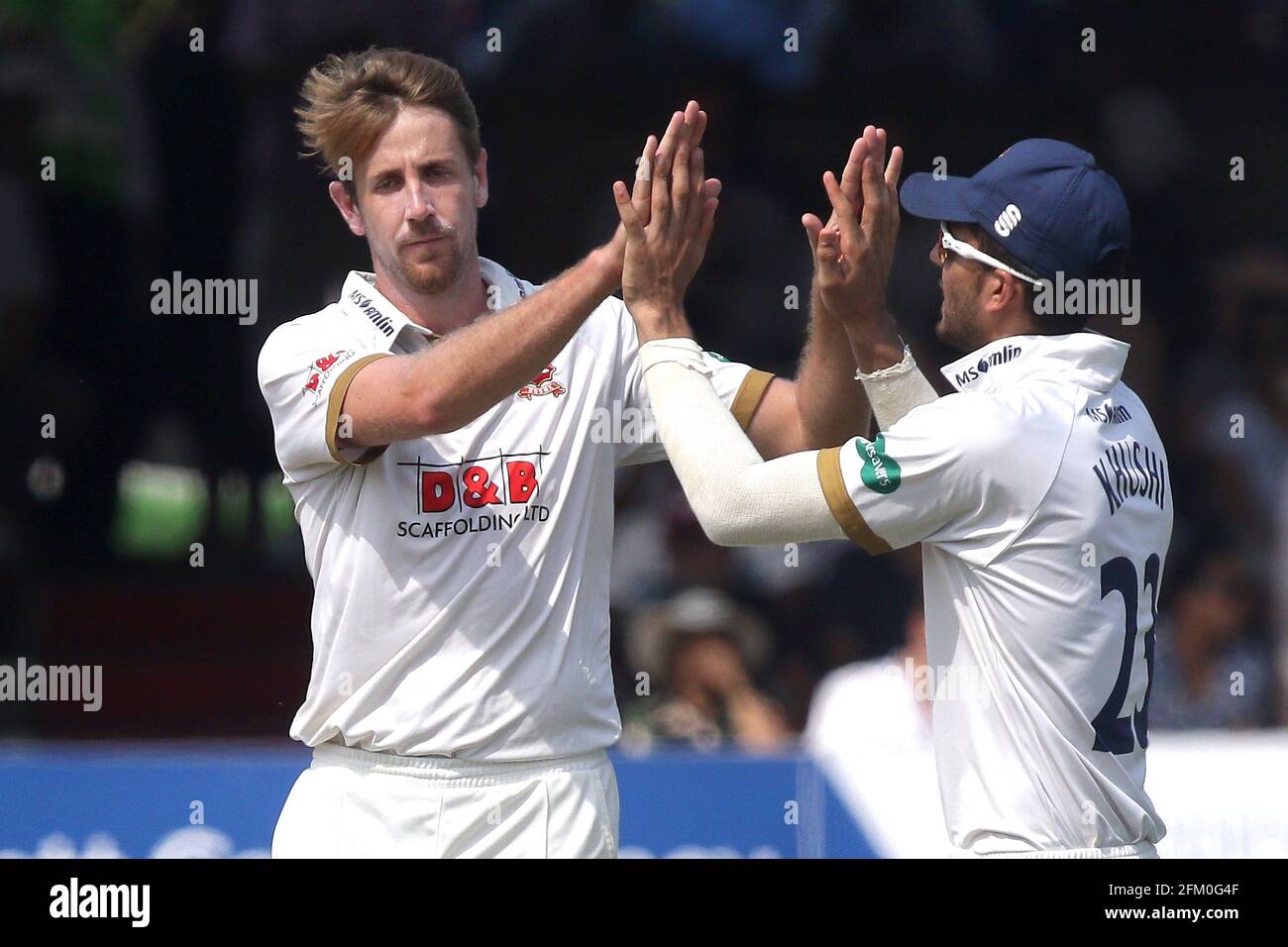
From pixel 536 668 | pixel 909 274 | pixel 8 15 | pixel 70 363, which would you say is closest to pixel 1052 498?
pixel 536 668

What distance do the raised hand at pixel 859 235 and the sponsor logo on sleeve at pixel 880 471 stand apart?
35 cm

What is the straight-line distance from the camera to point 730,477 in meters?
2.95

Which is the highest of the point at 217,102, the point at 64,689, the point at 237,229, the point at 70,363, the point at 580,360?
the point at 217,102

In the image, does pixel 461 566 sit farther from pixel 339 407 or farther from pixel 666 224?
pixel 666 224

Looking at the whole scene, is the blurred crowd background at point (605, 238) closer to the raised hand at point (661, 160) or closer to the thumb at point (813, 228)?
the thumb at point (813, 228)

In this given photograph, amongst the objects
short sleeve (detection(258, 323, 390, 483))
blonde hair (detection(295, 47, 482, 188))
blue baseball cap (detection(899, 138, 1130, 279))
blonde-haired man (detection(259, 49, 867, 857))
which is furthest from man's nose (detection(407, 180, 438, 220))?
blue baseball cap (detection(899, 138, 1130, 279))

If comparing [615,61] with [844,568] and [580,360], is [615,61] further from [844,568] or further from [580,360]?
[580,360]

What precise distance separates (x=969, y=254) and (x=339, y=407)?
1208 mm

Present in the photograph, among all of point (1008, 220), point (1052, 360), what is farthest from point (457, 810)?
point (1008, 220)

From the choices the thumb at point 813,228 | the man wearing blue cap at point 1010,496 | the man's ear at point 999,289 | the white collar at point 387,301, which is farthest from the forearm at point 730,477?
the white collar at point 387,301

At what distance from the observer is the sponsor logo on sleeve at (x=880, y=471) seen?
290cm

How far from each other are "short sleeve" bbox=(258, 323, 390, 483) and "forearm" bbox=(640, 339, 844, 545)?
62 centimetres

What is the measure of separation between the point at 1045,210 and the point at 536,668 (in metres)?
1.26

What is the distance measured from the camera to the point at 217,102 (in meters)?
6.68
